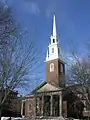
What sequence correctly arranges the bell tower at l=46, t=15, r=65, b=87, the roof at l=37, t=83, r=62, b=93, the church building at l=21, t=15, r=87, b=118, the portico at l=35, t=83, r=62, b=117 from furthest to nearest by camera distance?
1. the bell tower at l=46, t=15, r=65, b=87
2. the roof at l=37, t=83, r=62, b=93
3. the portico at l=35, t=83, r=62, b=117
4. the church building at l=21, t=15, r=87, b=118

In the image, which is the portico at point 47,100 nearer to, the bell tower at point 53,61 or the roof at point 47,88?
the roof at point 47,88

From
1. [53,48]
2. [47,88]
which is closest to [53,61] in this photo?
[53,48]

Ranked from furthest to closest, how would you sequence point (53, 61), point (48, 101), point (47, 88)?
point (53, 61)
point (48, 101)
point (47, 88)

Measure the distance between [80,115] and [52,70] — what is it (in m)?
22.8

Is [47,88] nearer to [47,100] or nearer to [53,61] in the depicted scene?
[47,100]

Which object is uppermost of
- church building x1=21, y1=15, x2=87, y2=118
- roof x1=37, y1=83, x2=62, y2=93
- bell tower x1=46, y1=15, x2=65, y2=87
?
bell tower x1=46, y1=15, x2=65, y2=87

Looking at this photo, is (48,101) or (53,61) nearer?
(48,101)

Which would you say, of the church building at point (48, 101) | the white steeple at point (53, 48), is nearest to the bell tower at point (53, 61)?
the white steeple at point (53, 48)

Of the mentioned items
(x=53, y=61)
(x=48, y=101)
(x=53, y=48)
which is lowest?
(x=48, y=101)

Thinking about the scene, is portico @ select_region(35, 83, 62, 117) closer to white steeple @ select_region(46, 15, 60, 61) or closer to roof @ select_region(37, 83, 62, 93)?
roof @ select_region(37, 83, 62, 93)

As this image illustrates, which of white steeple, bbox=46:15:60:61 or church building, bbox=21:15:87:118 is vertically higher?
white steeple, bbox=46:15:60:61

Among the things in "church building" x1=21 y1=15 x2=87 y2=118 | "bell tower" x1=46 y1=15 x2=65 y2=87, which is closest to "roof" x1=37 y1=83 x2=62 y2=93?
"church building" x1=21 y1=15 x2=87 y2=118

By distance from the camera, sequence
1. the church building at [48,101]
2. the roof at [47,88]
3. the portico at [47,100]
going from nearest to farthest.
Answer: the church building at [48,101] → the portico at [47,100] → the roof at [47,88]

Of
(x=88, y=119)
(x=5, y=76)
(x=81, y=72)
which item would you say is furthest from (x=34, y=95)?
(x=5, y=76)
